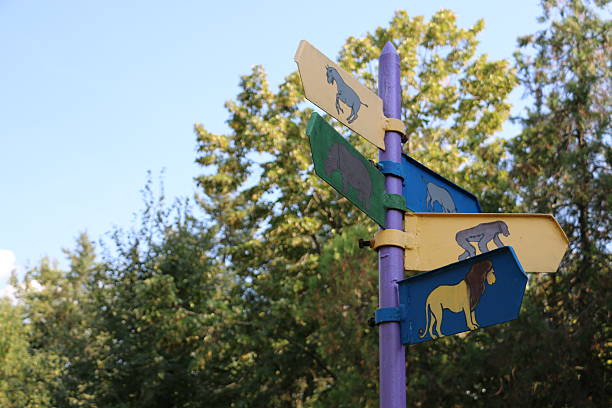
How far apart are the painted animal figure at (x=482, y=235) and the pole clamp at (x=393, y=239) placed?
0.21 metres

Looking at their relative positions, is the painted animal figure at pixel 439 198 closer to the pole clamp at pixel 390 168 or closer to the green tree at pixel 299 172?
the pole clamp at pixel 390 168

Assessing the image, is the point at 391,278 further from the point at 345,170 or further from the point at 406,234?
the point at 345,170

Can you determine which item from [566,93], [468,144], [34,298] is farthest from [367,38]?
[34,298]

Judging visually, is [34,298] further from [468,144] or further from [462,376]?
[462,376]

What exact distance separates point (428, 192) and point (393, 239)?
1.39 ft

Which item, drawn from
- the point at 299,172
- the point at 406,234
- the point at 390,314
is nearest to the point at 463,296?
the point at 390,314

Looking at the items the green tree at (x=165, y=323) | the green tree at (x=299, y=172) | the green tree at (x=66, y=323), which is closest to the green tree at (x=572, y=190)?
the green tree at (x=299, y=172)

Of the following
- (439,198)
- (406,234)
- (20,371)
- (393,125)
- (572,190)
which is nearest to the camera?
(406,234)

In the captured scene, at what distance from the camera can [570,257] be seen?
1061 centimetres

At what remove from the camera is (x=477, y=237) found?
2670 millimetres

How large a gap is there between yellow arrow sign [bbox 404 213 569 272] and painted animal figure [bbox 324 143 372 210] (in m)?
0.25

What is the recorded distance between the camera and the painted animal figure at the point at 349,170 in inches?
95.3

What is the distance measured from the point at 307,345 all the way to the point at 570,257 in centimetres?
Answer: 665

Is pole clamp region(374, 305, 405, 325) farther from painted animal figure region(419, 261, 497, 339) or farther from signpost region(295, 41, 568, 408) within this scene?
painted animal figure region(419, 261, 497, 339)
